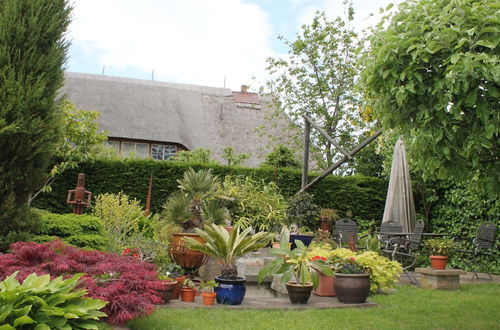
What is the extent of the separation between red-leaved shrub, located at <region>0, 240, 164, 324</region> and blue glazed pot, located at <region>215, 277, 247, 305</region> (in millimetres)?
1767

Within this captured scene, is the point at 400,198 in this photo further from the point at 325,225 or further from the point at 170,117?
the point at 170,117

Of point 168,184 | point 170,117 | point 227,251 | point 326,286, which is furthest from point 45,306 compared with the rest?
point 170,117

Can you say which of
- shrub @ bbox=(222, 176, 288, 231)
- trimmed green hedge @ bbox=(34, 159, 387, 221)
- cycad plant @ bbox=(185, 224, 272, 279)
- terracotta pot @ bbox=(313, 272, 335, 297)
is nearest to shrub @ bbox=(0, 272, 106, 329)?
cycad plant @ bbox=(185, 224, 272, 279)

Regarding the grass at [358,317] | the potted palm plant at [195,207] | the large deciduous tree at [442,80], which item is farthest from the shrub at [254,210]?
the large deciduous tree at [442,80]

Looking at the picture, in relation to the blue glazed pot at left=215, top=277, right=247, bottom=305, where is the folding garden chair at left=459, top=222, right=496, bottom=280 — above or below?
above

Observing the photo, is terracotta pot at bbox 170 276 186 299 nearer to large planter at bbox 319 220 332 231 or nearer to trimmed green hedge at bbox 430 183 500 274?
large planter at bbox 319 220 332 231

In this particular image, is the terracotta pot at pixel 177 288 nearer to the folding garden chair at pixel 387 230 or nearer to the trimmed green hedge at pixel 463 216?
the folding garden chair at pixel 387 230

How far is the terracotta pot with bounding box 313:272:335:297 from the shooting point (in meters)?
6.84

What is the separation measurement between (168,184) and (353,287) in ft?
22.0

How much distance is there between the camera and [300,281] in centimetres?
641

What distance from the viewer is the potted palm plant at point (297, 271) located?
243 inches

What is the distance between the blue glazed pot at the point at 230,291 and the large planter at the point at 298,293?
26.1 inches

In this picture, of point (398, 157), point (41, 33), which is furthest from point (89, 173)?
point (398, 157)

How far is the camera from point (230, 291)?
19.8 feet
